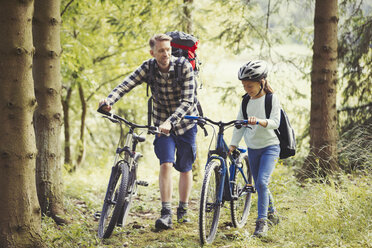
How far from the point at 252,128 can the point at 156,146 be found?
1.20 meters

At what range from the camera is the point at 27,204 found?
365 centimetres

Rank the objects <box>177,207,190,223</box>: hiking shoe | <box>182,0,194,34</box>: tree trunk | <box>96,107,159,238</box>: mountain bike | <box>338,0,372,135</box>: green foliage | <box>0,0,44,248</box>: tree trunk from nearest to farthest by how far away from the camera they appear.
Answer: <box>0,0,44,248</box>: tree trunk
<box>96,107,159,238</box>: mountain bike
<box>177,207,190,223</box>: hiking shoe
<box>338,0,372,135</box>: green foliage
<box>182,0,194,34</box>: tree trunk

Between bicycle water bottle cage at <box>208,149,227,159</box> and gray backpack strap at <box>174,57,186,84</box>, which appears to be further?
gray backpack strap at <box>174,57,186,84</box>

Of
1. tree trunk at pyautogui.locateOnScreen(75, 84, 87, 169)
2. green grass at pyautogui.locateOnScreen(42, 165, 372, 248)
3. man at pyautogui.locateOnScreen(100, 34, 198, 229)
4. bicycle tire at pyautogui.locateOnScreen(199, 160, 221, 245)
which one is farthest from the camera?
tree trunk at pyautogui.locateOnScreen(75, 84, 87, 169)

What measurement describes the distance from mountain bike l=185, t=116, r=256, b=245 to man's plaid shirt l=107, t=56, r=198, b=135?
300 mm

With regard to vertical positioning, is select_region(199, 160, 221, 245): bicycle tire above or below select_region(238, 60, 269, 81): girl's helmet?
below

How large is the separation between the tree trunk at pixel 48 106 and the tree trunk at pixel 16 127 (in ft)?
4.78

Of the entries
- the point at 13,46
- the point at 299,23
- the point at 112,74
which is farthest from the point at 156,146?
the point at 112,74

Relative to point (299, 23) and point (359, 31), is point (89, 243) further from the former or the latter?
point (299, 23)

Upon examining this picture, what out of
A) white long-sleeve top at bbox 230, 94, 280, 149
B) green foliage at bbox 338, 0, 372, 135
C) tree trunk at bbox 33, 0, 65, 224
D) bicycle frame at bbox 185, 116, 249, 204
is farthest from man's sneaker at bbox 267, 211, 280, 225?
green foliage at bbox 338, 0, 372, 135

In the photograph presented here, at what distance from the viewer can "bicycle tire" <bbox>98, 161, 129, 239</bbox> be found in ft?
13.9

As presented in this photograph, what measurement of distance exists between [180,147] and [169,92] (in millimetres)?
712

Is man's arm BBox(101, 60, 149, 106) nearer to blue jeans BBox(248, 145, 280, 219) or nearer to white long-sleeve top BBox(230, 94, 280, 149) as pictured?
white long-sleeve top BBox(230, 94, 280, 149)

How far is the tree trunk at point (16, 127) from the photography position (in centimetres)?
341
